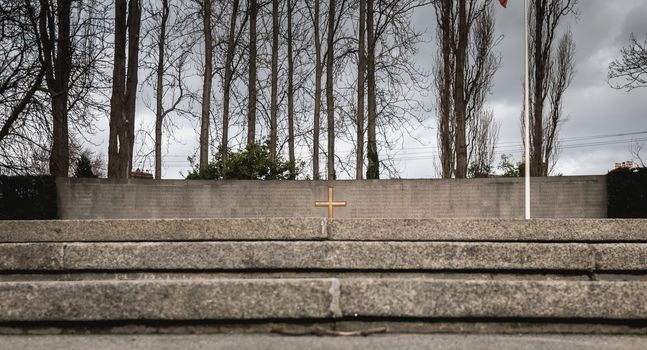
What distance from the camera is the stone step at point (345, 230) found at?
5.44 meters

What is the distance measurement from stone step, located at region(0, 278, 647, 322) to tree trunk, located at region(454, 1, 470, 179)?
16201 millimetres

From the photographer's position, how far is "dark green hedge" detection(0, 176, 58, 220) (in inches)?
572

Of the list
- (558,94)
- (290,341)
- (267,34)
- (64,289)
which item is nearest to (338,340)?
(290,341)

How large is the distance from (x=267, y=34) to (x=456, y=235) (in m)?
18.2

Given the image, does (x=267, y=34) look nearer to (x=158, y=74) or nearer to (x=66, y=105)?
(x=158, y=74)

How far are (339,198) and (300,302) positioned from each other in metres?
12.8

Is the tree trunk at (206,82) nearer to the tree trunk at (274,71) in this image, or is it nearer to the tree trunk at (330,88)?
the tree trunk at (274,71)

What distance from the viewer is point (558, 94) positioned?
89.7 feet

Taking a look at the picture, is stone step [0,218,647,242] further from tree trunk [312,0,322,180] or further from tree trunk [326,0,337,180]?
tree trunk [312,0,322,180]

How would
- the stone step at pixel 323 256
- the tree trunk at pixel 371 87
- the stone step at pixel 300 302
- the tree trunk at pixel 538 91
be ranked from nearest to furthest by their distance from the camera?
the stone step at pixel 300 302, the stone step at pixel 323 256, the tree trunk at pixel 371 87, the tree trunk at pixel 538 91

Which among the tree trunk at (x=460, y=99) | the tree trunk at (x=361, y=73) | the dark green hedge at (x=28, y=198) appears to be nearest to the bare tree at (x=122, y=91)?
the dark green hedge at (x=28, y=198)

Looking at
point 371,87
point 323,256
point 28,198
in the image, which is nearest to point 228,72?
point 371,87

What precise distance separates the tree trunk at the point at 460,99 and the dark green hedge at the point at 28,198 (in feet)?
43.5

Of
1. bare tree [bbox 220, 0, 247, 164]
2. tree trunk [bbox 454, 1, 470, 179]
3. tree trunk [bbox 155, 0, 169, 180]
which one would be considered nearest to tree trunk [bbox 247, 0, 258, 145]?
bare tree [bbox 220, 0, 247, 164]
